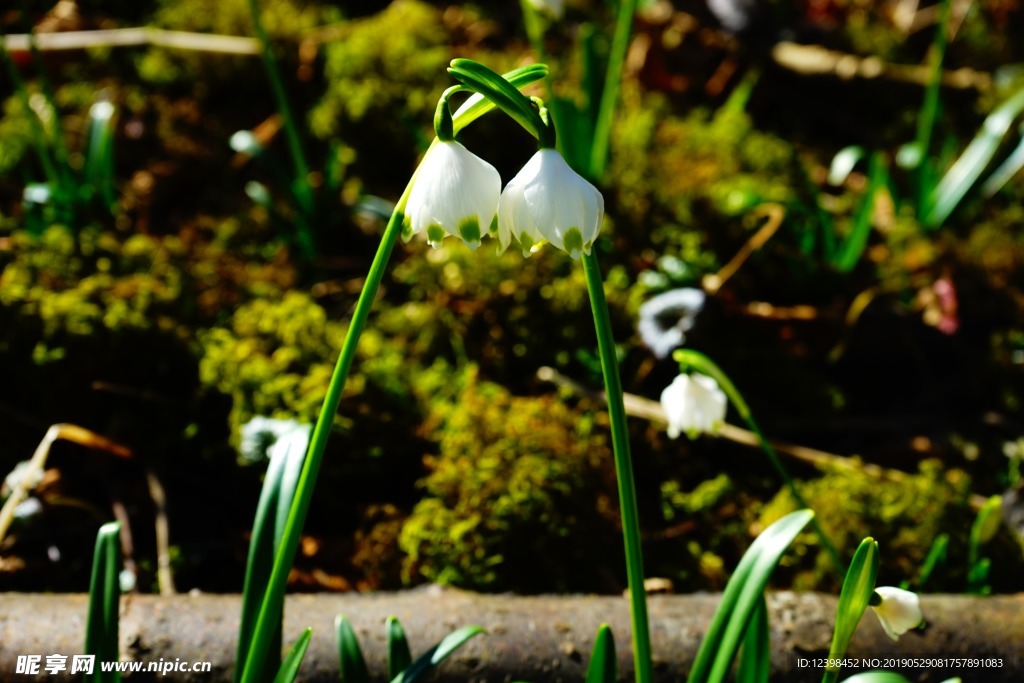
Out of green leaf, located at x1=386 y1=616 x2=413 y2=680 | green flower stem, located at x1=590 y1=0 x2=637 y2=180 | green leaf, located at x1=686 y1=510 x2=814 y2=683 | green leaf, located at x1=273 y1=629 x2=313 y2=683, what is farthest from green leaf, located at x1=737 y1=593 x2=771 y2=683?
green flower stem, located at x1=590 y1=0 x2=637 y2=180

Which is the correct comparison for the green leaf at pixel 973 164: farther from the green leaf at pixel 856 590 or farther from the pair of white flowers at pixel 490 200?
the pair of white flowers at pixel 490 200

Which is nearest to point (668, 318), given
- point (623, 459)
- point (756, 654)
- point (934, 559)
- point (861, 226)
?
point (861, 226)

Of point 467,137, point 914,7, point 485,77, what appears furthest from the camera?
point 914,7

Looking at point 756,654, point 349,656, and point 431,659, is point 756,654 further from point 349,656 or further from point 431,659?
point 349,656

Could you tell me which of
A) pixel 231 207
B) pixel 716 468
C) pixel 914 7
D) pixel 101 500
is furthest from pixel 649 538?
pixel 914 7

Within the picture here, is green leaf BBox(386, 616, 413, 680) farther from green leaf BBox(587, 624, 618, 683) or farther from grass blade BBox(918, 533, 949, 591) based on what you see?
grass blade BBox(918, 533, 949, 591)

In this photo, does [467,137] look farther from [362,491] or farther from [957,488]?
[957,488]
